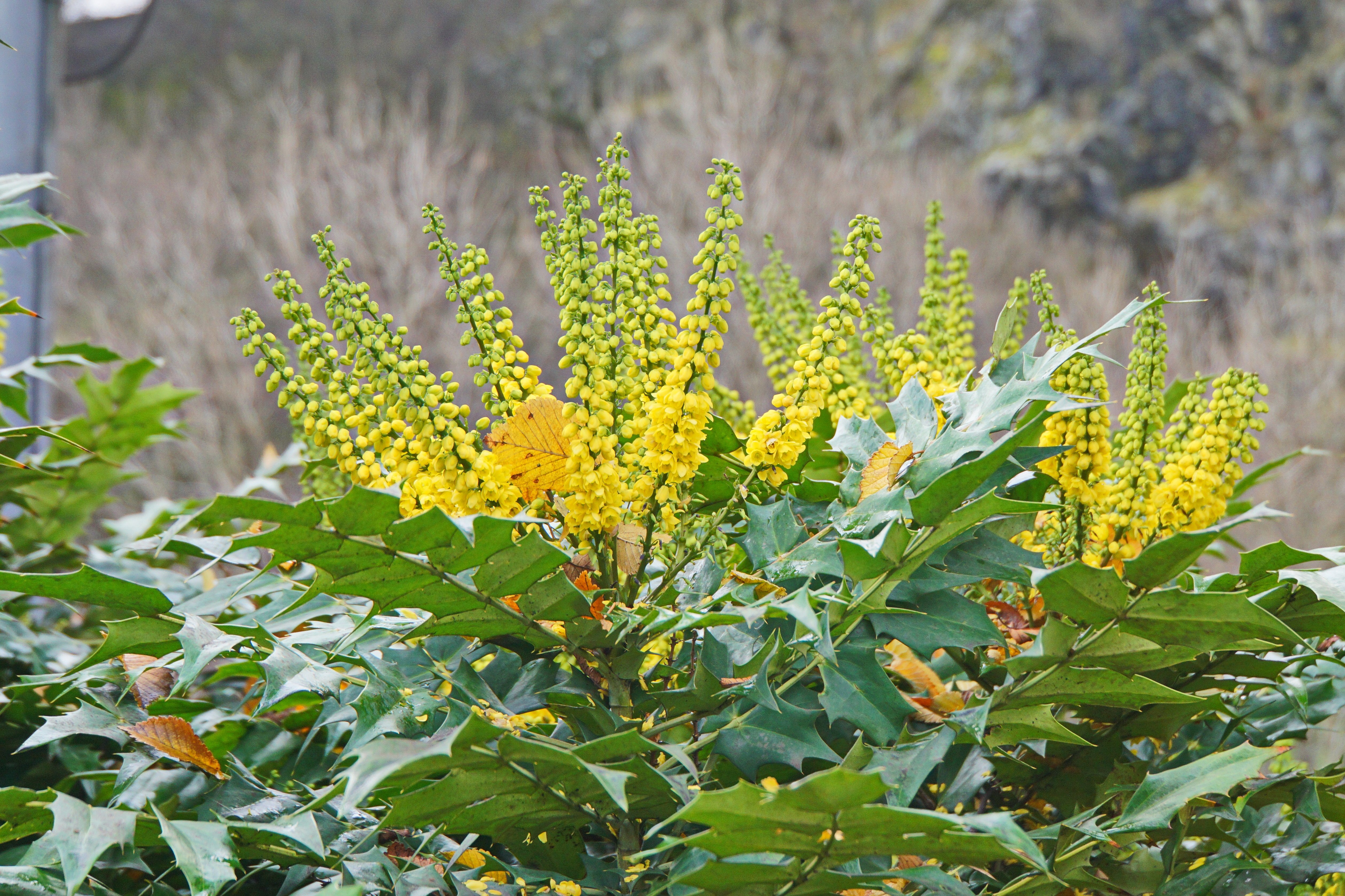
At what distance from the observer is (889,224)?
868 cm

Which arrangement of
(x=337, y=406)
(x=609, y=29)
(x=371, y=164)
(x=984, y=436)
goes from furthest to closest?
(x=609, y=29)
(x=371, y=164)
(x=337, y=406)
(x=984, y=436)

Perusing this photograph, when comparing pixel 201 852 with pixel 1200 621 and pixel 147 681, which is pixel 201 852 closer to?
pixel 147 681

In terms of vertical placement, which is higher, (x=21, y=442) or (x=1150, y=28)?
(x=1150, y=28)

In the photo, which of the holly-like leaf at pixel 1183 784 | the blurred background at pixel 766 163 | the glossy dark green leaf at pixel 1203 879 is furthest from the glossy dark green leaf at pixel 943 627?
the blurred background at pixel 766 163

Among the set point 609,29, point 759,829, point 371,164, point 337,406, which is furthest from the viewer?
point 609,29

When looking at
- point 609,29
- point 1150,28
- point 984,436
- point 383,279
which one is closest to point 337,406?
point 984,436

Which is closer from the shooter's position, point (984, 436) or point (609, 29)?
point (984, 436)

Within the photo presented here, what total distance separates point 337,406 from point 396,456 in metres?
0.12

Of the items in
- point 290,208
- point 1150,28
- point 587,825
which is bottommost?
point 587,825

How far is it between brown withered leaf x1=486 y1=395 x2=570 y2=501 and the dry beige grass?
6.49m

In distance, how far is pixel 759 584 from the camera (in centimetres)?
57

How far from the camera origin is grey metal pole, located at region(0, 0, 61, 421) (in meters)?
1.54

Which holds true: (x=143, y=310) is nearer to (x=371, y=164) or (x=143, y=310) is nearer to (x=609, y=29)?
(x=371, y=164)

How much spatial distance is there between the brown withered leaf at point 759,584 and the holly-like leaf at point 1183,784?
0.23 meters
